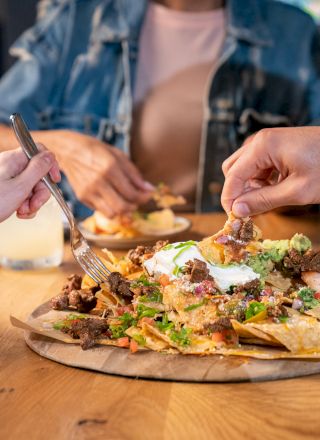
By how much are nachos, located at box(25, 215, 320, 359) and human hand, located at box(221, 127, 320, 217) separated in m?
0.06

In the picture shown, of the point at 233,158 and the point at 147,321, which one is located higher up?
the point at 233,158

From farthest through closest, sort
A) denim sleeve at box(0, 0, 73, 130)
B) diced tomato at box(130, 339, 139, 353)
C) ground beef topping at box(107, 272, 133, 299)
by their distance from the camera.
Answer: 1. denim sleeve at box(0, 0, 73, 130)
2. ground beef topping at box(107, 272, 133, 299)
3. diced tomato at box(130, 339, 139, 353)

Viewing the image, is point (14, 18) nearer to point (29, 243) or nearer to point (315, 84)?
point (315, 84)

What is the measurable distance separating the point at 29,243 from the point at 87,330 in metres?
0.76

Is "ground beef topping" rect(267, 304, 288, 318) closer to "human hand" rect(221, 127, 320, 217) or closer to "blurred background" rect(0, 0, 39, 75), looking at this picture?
"human hand" rect(221, 127, 320, 217)

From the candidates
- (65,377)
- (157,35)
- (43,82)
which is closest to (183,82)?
(157,35)

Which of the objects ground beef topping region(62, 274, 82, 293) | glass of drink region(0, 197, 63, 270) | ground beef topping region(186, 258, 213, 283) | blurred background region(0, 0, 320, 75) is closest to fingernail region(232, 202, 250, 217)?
ground beef topping region(186, 258, 213, 283)

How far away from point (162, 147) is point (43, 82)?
2.45 feet

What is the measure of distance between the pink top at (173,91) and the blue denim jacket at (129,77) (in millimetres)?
58

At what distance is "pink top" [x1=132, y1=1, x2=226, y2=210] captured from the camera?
3.61m

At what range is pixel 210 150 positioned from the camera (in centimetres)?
367

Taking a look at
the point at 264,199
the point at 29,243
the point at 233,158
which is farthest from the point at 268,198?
the point at 29,243

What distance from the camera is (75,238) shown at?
184cm

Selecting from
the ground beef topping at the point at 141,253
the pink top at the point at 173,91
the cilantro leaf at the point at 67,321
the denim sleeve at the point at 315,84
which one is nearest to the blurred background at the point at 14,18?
the pink top at the point at 173,91
